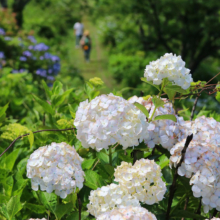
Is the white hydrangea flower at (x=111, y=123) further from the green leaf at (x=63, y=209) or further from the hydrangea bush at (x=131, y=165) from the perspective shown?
the green leaf at (x=63, y=209)

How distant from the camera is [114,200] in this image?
1084mm

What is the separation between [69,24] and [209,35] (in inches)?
345

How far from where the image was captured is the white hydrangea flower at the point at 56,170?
1169 mm

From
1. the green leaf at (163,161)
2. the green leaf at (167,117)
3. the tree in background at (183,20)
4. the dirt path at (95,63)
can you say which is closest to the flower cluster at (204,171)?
the green leaf at (167,117)

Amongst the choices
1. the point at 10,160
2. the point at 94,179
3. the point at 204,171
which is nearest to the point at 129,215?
the point at 204,171

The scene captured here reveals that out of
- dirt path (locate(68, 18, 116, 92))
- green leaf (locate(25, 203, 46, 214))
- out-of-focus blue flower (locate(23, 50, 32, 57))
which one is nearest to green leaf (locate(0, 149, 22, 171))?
green leaf (locate(25, 203, 46, 214))

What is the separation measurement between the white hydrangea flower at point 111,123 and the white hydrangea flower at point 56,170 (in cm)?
12

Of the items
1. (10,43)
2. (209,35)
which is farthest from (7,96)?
(209,35)

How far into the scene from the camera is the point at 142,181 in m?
1.14

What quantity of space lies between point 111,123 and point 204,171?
381 millimetres

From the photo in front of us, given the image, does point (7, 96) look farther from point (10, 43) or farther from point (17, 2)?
point (17, 2)

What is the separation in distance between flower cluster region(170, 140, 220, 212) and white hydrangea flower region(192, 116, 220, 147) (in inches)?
2.7

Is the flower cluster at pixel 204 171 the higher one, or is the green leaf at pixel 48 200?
the flower cluster at pixel 204 171

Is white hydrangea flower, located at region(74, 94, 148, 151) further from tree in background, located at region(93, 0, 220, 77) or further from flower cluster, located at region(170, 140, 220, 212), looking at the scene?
tree in background, located at region(93, 0, 220, 77)
